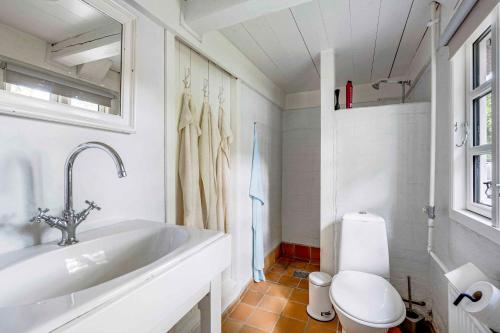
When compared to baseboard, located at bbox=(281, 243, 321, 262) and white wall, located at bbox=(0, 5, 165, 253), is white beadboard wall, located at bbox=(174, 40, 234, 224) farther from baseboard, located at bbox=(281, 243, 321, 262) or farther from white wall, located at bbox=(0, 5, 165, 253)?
baseboard, located at bbox=(281, 243, 321, 262)

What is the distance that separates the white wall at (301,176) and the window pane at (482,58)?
1.71m

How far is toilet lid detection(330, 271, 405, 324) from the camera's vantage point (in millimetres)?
1172

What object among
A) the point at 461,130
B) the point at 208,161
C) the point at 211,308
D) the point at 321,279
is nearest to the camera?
the point at 211,308

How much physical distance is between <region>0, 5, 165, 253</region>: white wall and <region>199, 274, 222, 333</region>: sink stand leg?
0.52 m

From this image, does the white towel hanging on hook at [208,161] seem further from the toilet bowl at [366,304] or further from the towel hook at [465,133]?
the towel hook at [465,133]

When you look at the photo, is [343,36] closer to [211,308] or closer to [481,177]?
[481,177]

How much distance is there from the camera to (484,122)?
→ 46.0 inches

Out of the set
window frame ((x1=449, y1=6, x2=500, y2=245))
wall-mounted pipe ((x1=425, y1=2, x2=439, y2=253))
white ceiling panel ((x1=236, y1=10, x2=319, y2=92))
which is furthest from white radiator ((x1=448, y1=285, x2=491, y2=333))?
white ceiling panel ((x1=236, y1=10, x2=319, y2=92))

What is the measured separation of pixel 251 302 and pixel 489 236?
1684 millimetres

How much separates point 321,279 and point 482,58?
171 centimetres

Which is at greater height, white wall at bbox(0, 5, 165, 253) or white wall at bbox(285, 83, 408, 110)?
white wall at bbox(285, 83, 408, 110)

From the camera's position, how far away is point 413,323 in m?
1.50

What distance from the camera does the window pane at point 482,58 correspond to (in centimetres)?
112

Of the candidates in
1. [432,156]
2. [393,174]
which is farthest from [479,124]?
[393,174]
